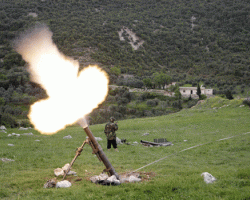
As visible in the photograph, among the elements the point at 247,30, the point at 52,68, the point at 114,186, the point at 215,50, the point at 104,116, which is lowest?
the point at 104,116

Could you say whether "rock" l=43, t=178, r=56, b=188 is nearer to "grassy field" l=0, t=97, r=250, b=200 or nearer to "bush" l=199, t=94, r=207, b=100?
"grassy field" l=0, t=97, r=250, b=200

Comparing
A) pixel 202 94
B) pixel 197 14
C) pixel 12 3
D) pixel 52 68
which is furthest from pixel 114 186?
pixel 197 14

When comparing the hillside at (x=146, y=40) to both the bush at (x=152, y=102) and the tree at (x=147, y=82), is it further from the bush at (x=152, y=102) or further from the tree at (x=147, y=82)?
the bush at (x=152, y=102)

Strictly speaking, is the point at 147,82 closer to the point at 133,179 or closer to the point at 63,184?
the point at 133,179

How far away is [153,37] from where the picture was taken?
173000 millimetres

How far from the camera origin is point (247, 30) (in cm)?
16788

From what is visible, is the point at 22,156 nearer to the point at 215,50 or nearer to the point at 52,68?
the point at 52,68

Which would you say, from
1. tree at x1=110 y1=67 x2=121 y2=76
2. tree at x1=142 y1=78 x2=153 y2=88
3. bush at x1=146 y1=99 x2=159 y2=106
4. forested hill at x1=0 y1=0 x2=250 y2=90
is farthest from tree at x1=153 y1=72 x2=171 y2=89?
bush at x1=146 y1=99 x2=159 y2=106

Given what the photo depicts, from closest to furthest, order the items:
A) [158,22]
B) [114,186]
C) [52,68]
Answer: [114,186] → [52,68] → [158,22]

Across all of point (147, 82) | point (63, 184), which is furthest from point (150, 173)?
point (147, 82)

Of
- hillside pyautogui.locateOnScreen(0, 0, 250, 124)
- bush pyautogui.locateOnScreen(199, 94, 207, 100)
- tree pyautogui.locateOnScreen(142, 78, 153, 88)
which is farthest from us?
hillside pyautogui.locateOnScreen(0, 0, 250, 124)

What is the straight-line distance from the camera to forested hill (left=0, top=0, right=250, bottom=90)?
402 feet

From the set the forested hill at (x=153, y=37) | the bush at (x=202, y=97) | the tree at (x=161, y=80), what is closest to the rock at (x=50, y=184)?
the bush at (x=202, y=97)

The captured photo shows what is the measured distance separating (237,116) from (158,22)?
175m
